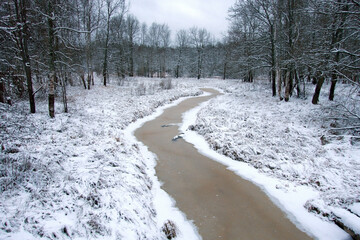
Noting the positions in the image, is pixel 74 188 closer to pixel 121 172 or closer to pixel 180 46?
pixel 121 172

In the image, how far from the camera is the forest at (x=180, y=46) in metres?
9.23

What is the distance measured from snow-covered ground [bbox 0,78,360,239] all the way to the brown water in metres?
0.36

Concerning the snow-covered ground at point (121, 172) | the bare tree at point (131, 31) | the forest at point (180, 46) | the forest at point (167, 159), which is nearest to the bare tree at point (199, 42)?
the forest at point (180, 46)

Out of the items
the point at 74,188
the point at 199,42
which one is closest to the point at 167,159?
the point at 74,188

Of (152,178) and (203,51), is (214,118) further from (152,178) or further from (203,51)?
(203,51)

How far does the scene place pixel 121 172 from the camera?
5949mm

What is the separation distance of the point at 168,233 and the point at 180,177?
2655mm

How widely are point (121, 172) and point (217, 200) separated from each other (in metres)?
2.96

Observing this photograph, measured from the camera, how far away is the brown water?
4.72 m

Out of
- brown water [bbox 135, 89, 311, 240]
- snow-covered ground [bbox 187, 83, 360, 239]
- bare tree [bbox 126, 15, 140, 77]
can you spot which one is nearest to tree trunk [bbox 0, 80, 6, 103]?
brown water [bbox 135, 89, 311, 240]

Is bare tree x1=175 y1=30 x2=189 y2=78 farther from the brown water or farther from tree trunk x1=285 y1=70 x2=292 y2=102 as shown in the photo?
the brown water

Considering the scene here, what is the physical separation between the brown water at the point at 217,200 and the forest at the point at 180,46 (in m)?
5.51

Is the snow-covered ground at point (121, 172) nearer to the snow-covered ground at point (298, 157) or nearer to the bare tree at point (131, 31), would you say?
the snow-covered ground at point (298, 157)

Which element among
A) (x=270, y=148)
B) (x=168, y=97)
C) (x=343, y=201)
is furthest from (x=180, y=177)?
(x=168, y=97)
